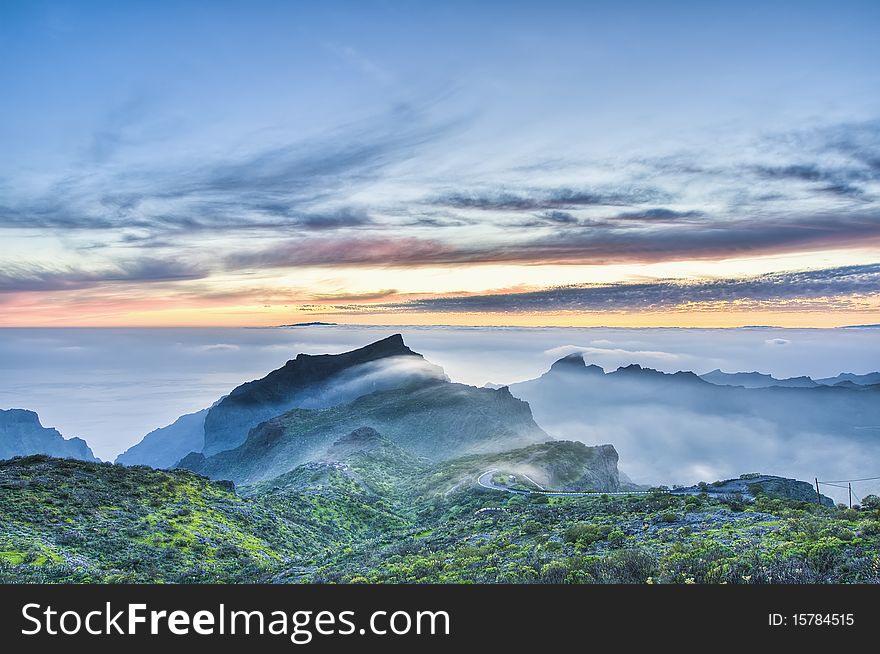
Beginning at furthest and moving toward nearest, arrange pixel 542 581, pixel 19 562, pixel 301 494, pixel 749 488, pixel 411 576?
pixel 301 494
pixel 749 488
pixel 19 562
pixel 411 576
pixel 542 581

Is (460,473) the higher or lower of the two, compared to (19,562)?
lower

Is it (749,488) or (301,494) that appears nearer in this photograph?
(749,488)

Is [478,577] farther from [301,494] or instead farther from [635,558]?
[301,494]

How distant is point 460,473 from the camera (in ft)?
309

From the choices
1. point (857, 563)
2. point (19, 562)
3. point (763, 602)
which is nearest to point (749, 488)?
point (857, 563)

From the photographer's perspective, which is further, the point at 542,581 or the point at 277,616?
the point at 542,581

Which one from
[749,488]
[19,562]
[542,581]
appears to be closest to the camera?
[542,581]

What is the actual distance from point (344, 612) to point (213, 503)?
4132 cm

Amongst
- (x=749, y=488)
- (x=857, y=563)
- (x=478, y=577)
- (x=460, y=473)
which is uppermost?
(x=857, y=563)

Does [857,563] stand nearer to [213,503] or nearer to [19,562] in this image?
[19,562]

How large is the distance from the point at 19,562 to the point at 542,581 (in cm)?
2540

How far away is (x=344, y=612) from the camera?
10594mm

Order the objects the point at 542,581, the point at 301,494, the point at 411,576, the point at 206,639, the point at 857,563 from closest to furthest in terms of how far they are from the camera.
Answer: the point at 206,639 < the point at 857,563 < the point at 542,581 < the point at 411,576 < the point at 301,494

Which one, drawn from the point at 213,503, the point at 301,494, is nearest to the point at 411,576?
the point at 213,503
